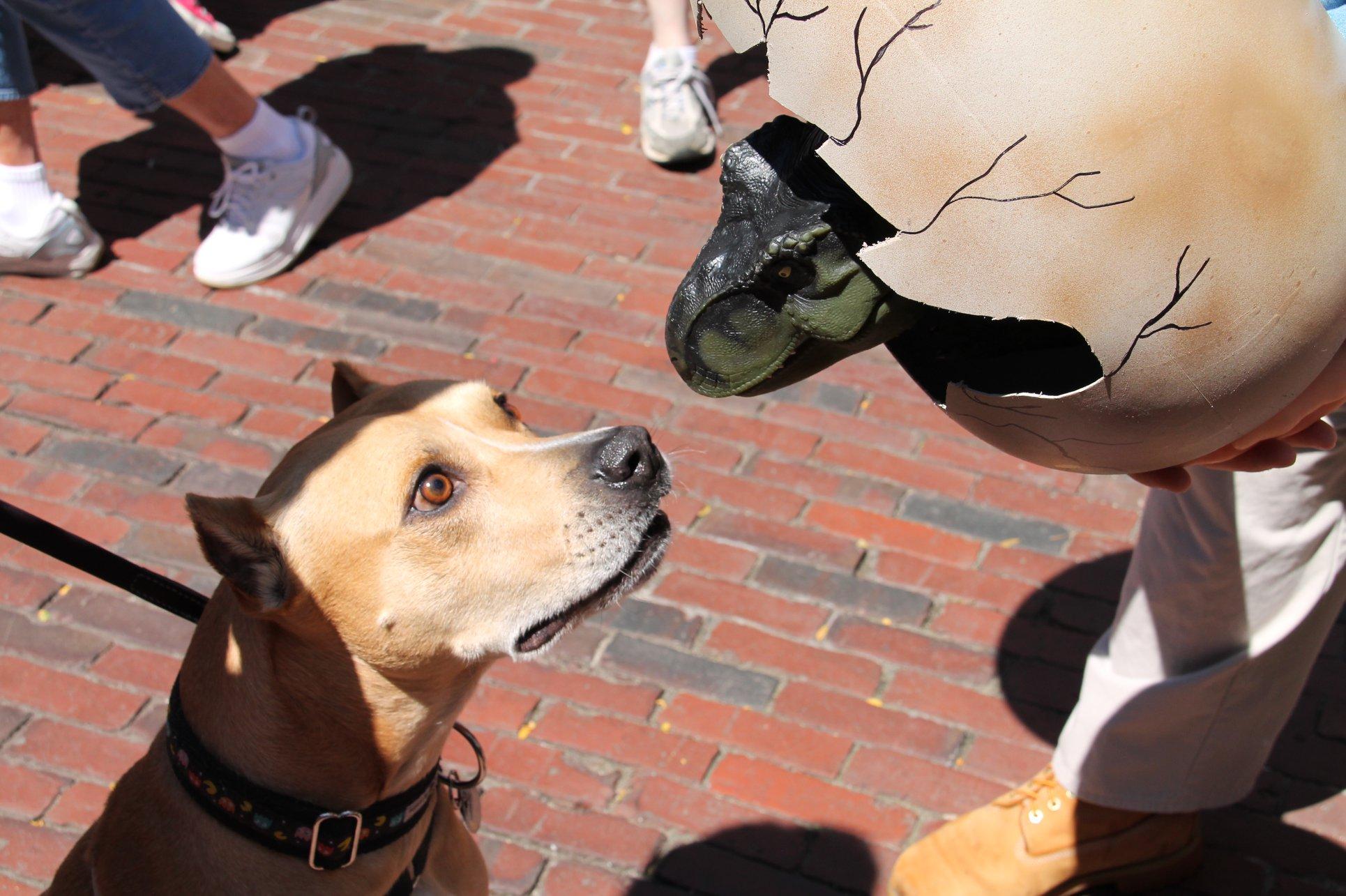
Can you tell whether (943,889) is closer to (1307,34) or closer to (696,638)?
Answer: (696,638)

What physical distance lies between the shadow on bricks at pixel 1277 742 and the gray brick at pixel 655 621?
3.42 ft

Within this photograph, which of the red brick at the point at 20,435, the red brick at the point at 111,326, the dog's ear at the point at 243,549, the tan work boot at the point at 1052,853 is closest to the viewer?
the dog's ear at the point at 243,549

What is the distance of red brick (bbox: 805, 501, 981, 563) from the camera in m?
4.40

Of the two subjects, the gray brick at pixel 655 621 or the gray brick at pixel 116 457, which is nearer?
the gray brick at pixel 655 621

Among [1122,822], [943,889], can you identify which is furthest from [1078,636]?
[943,889]

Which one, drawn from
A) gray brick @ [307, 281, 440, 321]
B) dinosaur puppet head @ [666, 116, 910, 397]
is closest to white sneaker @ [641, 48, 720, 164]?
gray brick @ [307, 281, 440, 321]

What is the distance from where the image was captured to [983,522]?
4.50 metres

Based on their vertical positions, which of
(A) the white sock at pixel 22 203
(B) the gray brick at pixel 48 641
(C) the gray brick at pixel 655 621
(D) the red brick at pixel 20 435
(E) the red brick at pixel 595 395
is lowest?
(B) the gray brick at pixel 48 641

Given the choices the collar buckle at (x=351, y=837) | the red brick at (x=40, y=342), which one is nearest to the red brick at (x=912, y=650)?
the collar buckle at (x=351, y=837)

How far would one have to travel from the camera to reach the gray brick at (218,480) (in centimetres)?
460

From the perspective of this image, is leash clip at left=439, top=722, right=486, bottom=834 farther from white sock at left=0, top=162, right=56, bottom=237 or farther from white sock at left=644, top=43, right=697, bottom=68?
white sock at left=644, top=43, right=697, bottom=68

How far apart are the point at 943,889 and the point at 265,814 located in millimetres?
1883

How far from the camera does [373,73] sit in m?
6.99

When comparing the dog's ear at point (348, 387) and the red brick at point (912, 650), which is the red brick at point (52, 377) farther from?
the red brick at point (912, 650)
